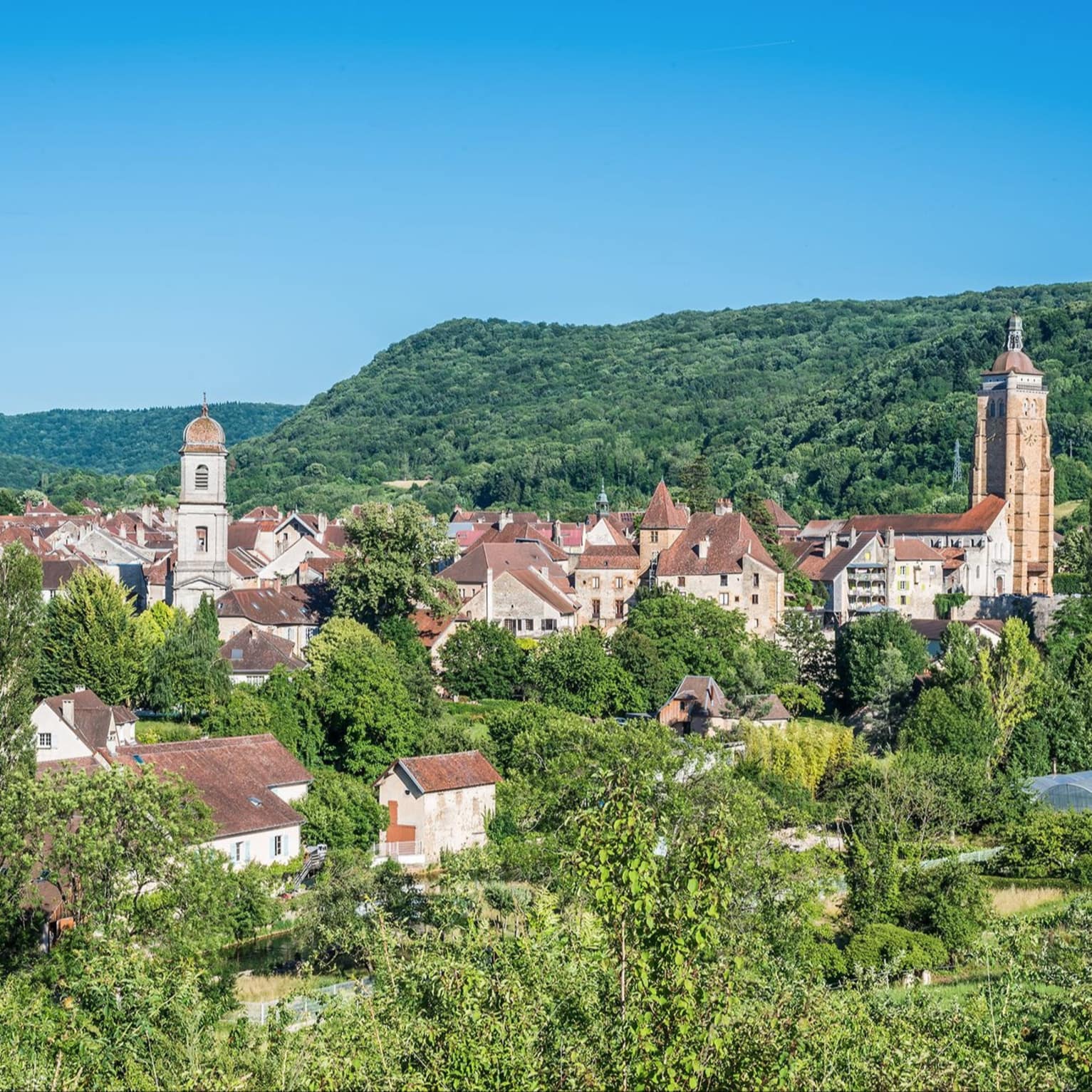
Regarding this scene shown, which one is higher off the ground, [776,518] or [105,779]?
[776,518]

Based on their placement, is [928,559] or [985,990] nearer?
[985,990]

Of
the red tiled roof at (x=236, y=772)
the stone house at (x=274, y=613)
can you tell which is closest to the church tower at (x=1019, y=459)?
the stone house at (x=274, y=613)

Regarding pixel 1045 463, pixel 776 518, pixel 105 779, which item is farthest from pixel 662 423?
pixel 105 779

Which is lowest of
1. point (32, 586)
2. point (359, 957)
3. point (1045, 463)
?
point (359, 957)

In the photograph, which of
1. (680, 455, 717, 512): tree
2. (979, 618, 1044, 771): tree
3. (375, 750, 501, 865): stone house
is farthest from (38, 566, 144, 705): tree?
(680, 455, 717, 512): tree

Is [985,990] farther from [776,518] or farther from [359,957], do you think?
[776,518]

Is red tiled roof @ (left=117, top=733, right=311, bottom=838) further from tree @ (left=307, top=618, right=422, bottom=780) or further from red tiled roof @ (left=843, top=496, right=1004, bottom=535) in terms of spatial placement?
red tiled roof @ (left=843, top=496, right=1004, bottom=535)

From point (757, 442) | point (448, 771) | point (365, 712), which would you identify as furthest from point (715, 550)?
point (757, 442)
